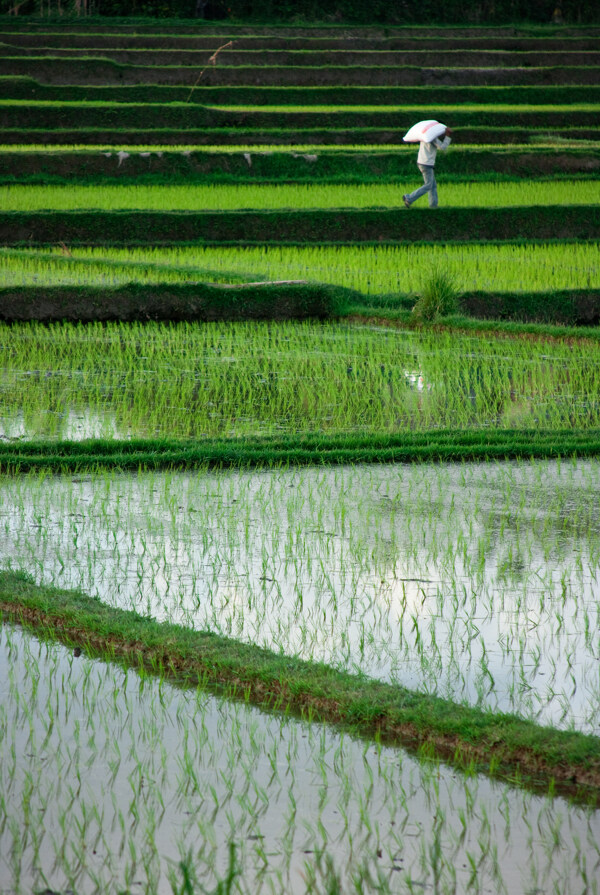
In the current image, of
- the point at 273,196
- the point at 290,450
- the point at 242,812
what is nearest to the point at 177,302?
the point at 290,450

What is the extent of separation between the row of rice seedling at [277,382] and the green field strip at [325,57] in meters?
13.4

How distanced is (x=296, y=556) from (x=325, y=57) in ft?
65.1

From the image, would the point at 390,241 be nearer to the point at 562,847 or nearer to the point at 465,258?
the point at 465,258

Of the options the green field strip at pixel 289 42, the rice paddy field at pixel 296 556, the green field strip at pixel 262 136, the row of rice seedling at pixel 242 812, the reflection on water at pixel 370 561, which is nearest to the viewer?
the row of rice seedling at pixel 242 812

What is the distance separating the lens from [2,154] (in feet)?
44.1

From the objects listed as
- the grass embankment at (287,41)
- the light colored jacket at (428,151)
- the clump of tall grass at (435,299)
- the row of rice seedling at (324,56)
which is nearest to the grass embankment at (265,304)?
the clump of tall grass at (435,299)

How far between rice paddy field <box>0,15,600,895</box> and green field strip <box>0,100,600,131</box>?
17.0 ft

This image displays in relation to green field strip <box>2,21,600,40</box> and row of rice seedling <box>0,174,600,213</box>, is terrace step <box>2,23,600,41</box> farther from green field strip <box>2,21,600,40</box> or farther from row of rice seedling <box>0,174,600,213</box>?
row of rice seedling <box>0,174,600,213</box>

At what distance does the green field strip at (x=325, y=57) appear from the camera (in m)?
20.2

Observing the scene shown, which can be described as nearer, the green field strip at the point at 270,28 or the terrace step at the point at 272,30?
the terrace step at the point at 272,30

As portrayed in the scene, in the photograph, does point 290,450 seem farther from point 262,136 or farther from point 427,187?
point 262,136

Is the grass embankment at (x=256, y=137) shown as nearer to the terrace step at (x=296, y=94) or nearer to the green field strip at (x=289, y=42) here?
the terrace step at (x=296, y=94)

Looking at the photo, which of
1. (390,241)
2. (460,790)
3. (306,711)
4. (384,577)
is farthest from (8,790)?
(390,241)

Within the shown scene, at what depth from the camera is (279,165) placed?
1455 centimetres
